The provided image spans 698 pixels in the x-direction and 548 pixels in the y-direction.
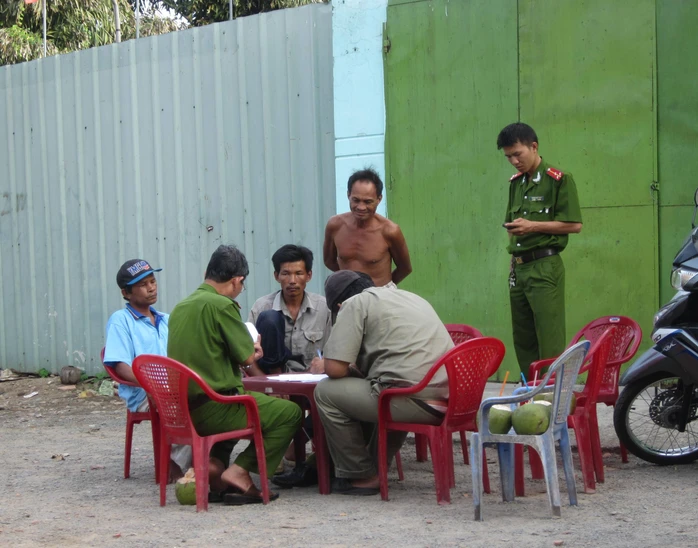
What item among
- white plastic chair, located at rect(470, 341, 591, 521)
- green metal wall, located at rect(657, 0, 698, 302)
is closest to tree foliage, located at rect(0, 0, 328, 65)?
green metal wall, located at rect(657, 0, 698, 302)

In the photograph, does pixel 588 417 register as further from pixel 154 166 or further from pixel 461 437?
pixel 154 166

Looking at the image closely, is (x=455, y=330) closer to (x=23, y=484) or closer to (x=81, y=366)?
(x=23, y=484)

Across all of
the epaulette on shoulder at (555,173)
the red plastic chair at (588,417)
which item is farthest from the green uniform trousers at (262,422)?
the epaulette on shoulder at (555,173)

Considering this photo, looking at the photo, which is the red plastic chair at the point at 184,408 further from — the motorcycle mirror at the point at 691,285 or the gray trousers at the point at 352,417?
the motorcycle mirror at the point at 691,285

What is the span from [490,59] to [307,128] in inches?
68.5

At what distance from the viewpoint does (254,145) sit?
927 centimetres

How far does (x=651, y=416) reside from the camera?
5.75 m

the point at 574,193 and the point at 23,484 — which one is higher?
the point at 574,193

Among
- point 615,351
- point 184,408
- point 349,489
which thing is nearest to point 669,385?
point 615,351

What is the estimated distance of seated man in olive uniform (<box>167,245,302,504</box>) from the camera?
512cm

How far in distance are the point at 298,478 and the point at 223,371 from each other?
2.77 ft

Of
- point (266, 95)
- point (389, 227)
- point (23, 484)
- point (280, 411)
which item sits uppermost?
point (266, 95)

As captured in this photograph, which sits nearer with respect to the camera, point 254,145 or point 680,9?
point 680,9

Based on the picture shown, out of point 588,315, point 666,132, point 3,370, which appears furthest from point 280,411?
point 3,370
